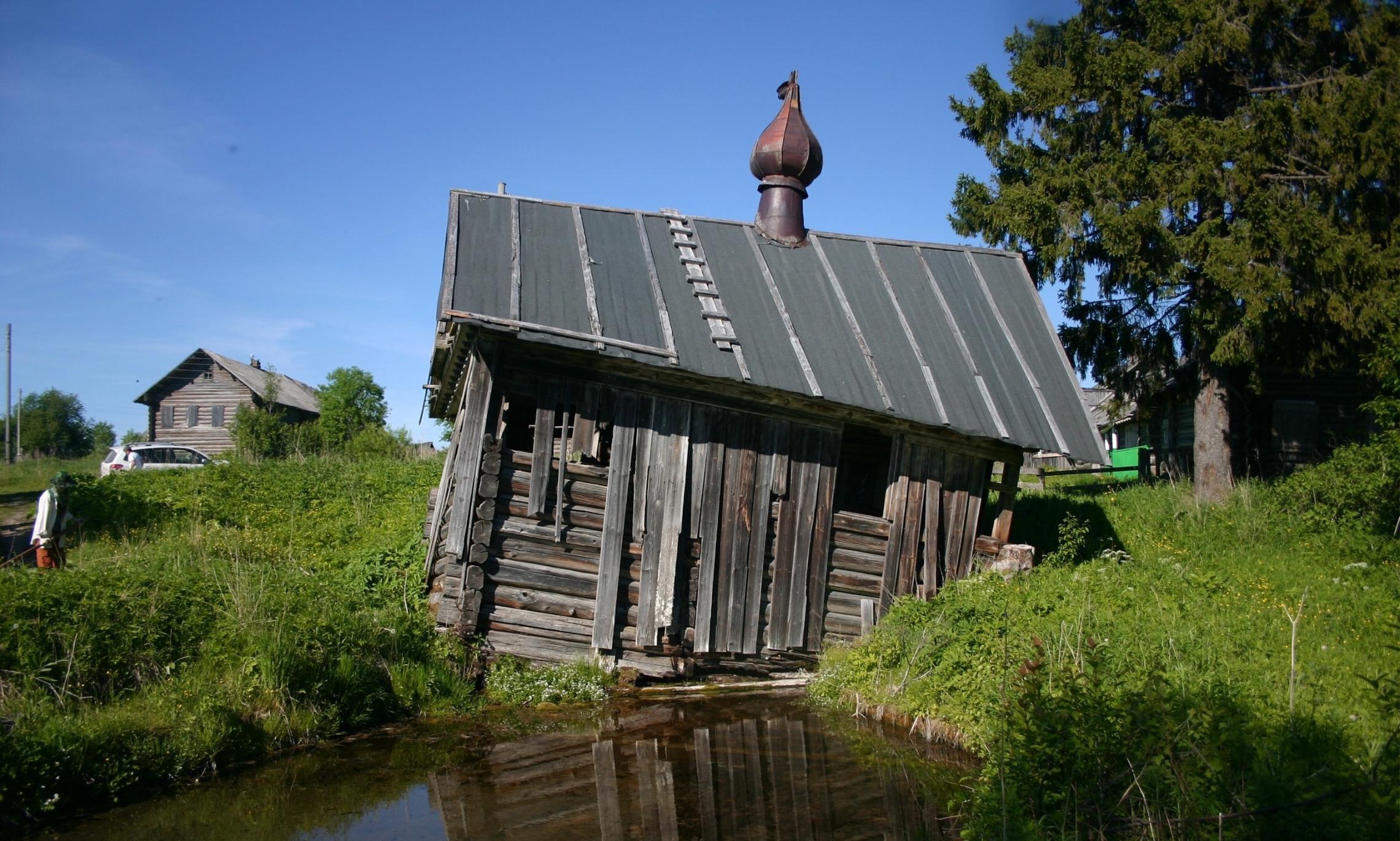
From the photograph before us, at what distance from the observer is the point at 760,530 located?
988cm

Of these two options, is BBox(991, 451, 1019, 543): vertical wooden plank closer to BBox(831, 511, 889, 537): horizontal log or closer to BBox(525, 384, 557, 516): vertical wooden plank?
BBox(831, 511, 889, 537): horizontal log

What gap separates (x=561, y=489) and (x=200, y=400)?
35379 mm

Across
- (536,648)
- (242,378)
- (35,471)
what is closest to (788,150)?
(536,648)

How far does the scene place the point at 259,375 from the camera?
133 feet

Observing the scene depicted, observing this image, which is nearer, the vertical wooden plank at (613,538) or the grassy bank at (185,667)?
the grassy bank at (185,667)

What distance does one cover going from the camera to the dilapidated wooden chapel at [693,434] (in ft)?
30.1

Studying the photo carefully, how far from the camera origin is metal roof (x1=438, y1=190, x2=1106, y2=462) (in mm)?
9375

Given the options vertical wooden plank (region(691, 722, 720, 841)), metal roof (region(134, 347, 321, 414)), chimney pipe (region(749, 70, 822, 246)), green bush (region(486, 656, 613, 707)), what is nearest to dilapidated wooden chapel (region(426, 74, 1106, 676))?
green bush (region(486, 656, 613, 707))

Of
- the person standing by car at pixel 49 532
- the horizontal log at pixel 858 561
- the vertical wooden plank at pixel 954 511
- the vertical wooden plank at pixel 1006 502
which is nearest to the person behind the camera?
the horizontal log at pixel 858 561

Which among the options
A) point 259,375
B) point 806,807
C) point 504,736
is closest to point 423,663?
point 504,736

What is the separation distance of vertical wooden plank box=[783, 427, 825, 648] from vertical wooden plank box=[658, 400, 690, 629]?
124 cm

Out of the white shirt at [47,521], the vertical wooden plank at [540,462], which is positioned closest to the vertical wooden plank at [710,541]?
the vertical wooden plank at [540,462]

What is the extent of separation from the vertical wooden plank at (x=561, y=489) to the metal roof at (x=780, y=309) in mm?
996

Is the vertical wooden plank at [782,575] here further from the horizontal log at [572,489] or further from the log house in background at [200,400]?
the log house in background at [200,400]
